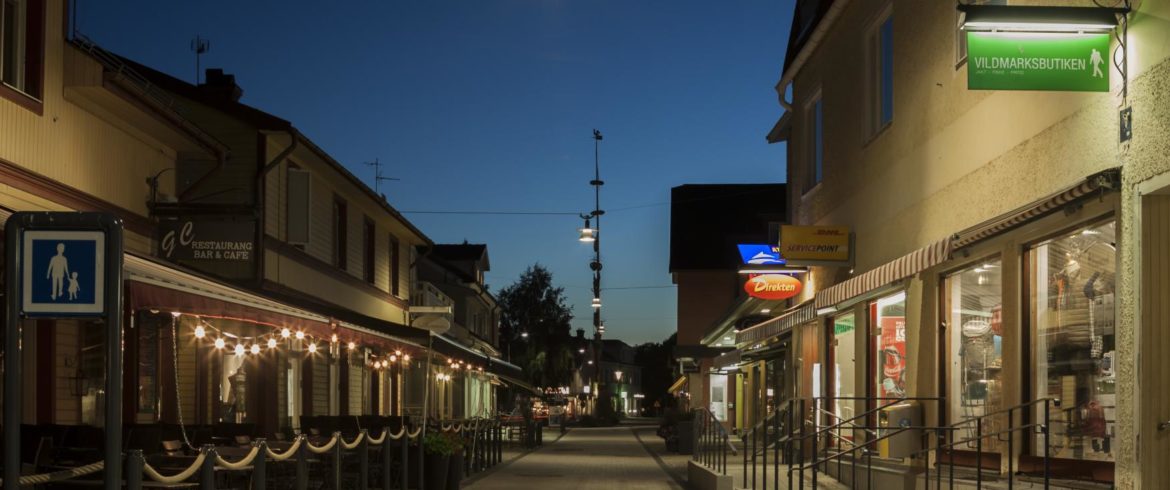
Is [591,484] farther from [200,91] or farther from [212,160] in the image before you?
[200,91]

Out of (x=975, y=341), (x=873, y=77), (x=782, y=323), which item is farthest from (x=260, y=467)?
(x=782, y=323)

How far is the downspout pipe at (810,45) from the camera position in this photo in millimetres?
19031

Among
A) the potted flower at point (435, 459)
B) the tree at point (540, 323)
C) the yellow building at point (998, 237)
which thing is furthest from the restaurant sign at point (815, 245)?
the tree at point (540, 323)

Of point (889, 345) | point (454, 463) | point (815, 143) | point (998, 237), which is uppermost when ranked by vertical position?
point (815, 143)

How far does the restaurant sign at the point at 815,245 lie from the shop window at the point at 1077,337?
722cm

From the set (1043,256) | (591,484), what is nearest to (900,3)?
(1043,256)

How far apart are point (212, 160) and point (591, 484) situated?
8164 mm

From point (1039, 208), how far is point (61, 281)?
23.8ft

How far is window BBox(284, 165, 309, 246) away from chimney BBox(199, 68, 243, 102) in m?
2.60

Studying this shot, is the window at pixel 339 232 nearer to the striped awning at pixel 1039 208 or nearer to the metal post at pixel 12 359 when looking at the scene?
the striped awning at pixel 1039 208

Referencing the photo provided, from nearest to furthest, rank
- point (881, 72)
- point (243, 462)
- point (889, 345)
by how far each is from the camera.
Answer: point (243, 462) < point (889, 345) < point (881, 72)

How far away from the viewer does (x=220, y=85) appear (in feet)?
87.4

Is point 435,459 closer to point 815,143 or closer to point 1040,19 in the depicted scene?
point 815,143

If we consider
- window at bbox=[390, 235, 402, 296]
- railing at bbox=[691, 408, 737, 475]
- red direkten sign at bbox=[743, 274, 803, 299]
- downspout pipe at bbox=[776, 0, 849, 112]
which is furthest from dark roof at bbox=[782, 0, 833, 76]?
window at bbox=[390, 235, 402, 296]
